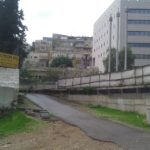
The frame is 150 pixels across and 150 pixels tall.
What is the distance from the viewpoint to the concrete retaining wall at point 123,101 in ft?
89.5

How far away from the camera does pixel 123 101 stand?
1214 inches

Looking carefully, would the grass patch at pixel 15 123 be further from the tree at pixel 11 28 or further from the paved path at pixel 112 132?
the tree at pixel 11 28

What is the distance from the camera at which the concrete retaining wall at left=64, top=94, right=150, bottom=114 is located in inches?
1074

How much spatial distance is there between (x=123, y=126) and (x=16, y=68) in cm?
1323

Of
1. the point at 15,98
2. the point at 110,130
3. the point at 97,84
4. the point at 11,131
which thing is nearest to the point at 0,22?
the point at 97,84

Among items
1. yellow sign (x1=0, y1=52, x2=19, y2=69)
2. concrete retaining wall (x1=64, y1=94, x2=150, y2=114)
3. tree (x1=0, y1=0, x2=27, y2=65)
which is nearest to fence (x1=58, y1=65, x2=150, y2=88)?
concrete retaining wall (x1=64, y1=94, x2=150, y2=114)

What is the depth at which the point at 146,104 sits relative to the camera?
2681 cm

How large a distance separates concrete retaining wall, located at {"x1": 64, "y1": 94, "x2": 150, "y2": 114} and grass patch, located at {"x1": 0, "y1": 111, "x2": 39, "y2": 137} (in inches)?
273

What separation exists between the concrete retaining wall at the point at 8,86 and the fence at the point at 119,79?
7.60 meters

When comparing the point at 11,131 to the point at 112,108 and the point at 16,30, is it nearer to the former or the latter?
the point at 112,108

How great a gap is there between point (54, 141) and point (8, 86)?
13246 millimetres

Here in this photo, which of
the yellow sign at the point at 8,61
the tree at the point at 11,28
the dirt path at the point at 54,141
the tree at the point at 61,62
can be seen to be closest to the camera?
the dirt path at the point at 54,141

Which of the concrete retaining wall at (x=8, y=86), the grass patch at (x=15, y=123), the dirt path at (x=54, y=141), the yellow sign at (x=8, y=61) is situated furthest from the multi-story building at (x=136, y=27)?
the dirt path at (x=54, y=141)

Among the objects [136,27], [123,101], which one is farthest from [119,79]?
[136,27]
